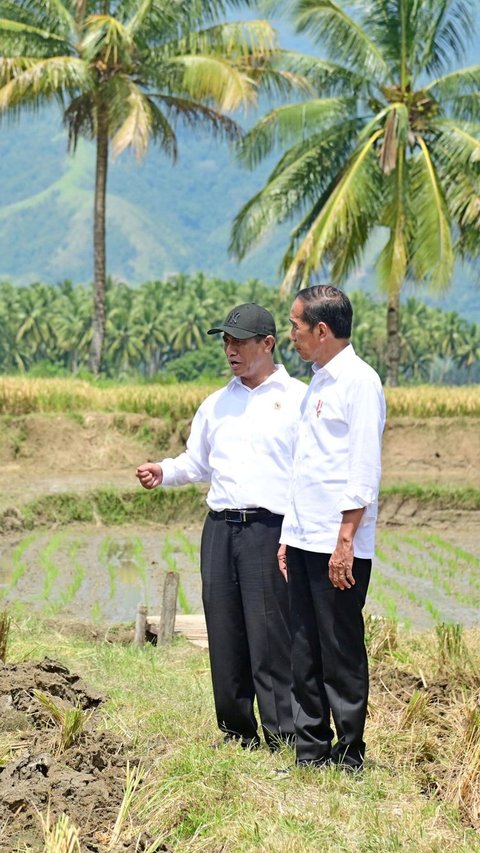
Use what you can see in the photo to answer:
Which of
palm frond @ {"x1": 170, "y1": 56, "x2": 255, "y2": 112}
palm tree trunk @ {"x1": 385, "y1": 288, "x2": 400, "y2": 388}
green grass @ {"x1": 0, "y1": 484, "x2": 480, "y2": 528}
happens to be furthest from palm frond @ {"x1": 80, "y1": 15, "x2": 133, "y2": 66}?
green grass @ {"x1": 0, "y1": 484, "x2": 480, "y2": 528}

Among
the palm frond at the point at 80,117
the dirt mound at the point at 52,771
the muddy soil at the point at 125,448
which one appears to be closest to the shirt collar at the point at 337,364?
the dirt mound at the point at 52,771

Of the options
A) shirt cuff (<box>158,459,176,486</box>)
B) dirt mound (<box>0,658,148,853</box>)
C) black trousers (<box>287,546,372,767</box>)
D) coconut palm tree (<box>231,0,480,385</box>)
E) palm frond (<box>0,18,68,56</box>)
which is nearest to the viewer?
dirt mound (<box>0,658,148,853</box>)

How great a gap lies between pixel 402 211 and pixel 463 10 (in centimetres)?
455

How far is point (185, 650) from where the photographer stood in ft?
23.0

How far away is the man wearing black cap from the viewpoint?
4.69 meters

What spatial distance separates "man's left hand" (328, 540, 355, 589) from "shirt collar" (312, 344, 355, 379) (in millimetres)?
604

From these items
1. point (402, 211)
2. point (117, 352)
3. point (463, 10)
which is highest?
point (463, 10)

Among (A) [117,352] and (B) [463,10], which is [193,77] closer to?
(B) [463,10]

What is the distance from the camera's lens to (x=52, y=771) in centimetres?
400

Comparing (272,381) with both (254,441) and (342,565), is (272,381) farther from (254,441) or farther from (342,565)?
(342,565)

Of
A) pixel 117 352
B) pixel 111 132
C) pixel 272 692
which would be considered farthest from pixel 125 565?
pixel 117 352

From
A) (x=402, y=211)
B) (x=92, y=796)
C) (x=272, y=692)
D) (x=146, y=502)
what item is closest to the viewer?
(x=92, y=796)

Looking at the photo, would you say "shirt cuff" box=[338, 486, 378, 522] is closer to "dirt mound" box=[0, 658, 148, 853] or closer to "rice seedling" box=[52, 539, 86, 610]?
"dirt mound" box=[0, 658, 148, 853]

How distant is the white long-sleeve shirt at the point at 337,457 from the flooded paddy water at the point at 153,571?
13.2 ft
